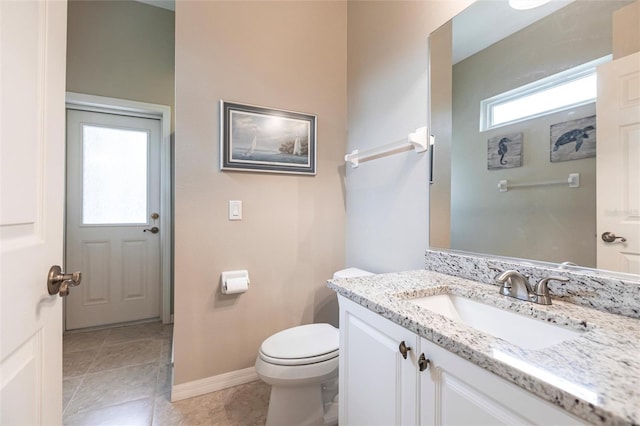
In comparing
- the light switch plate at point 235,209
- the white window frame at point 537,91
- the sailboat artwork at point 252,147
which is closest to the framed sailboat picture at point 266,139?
the sailboat artwork at point 252,147

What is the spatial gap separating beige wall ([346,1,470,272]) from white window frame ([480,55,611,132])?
30cm

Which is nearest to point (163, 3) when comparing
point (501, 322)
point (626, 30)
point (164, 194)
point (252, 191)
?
point (164, 194)

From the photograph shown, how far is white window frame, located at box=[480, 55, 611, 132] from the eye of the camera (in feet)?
2.94

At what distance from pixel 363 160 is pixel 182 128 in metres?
1.13

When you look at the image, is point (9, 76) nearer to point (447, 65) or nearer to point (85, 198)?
point (447, 65)

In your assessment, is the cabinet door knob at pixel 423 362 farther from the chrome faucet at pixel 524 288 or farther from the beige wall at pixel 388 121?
the beige wall at pixel 388 121

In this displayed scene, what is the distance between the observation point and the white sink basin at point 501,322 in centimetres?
77

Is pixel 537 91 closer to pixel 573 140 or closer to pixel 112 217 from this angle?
pixel 573 140

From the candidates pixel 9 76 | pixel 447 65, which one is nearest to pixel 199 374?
pixel 9 76

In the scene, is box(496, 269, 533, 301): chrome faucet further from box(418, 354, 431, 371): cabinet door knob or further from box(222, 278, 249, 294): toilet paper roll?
box(222, 278, 249, 294): toilet paper roll

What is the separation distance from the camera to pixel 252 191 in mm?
1839

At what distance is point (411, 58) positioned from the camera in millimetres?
1528

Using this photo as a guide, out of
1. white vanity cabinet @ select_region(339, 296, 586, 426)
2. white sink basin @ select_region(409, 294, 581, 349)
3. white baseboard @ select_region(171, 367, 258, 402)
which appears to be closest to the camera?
white vanity cabinet @ select_region(339, 296, 586, 426)

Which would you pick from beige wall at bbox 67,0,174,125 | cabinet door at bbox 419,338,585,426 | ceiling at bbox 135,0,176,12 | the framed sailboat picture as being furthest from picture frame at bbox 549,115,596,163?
ceiling at bbox 135,0,176,12
